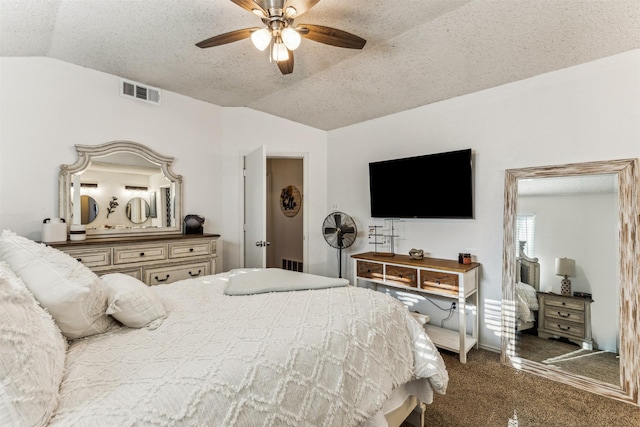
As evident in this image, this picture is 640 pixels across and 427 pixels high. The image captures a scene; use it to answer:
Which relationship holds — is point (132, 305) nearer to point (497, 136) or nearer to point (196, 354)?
point (196, 354)

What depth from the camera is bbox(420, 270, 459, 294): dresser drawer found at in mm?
2674

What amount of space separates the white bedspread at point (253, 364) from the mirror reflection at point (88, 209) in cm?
172

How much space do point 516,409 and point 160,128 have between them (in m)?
4.05

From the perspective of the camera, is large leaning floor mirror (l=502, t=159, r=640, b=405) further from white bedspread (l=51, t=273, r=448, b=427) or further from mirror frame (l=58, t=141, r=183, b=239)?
mirror frame (l=58, t=141, r=183, b=239)

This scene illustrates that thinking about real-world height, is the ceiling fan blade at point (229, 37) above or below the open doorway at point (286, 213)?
above

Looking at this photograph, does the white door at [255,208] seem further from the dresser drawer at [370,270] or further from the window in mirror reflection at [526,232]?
the window in mirror reflection at [526,232]

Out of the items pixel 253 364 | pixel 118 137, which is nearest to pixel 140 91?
pixel 118 137

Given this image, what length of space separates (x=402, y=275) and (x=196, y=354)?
7.64ft

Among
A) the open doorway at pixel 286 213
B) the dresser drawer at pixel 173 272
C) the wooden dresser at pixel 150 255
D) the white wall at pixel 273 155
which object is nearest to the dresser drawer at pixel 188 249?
the wooden dresser at pixel 150 255

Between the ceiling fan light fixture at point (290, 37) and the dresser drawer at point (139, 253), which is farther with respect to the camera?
the dresser drawer at point (139, 253)

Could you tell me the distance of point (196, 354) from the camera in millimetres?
1044

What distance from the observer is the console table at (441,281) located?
2637 millimetres

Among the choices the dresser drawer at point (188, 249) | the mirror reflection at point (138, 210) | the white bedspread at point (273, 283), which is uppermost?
the mirror reflection at point (138, 210)

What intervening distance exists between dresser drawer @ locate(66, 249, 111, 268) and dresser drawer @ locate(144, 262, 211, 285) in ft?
1.11
